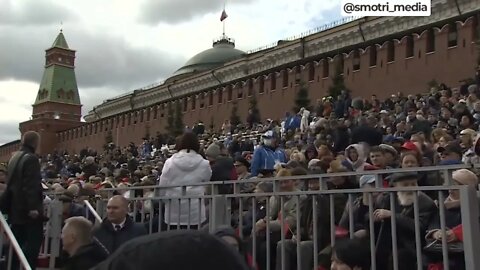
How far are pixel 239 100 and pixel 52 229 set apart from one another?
38.7 meters

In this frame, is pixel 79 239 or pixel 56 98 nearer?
pixel 79 239

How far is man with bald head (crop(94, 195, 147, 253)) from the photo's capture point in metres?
5.56

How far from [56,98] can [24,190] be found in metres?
93.7

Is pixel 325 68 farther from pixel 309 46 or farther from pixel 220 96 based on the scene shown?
pixel 220 96

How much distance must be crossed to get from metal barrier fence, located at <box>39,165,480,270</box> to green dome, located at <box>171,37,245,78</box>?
6606 centimetres

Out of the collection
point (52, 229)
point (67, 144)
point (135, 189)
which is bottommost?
point (52, 229)

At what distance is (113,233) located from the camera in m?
5.62

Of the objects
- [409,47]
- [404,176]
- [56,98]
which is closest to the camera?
[404,176]

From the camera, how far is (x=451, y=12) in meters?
34.8

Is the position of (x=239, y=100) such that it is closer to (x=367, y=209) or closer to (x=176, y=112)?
(x=176, y=112)

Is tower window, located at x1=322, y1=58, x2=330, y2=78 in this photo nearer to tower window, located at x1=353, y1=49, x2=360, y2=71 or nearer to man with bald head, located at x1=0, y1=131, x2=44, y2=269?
tower window, located at x1=353, y1=49, x2=360, y2=71

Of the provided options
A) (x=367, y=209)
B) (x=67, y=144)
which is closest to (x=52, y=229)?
(x=367, y=209)

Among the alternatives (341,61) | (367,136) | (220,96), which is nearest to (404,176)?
(367,136)

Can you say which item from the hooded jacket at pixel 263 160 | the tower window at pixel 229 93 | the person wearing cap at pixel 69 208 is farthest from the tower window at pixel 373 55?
the person wearing cap at pixel 69 208
